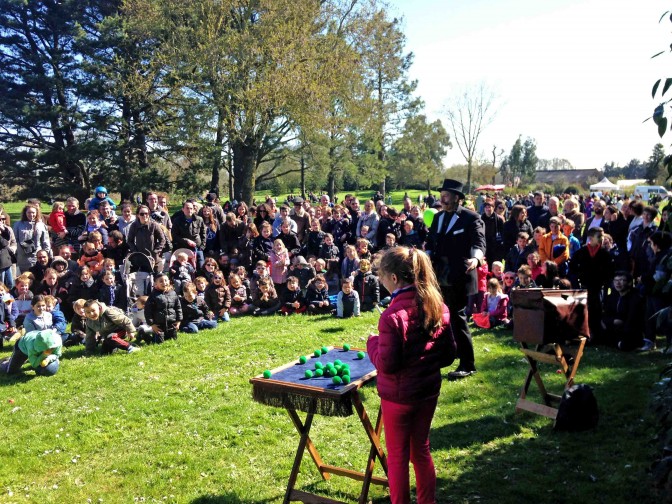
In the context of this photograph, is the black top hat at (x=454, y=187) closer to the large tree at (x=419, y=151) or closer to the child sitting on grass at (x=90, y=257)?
the child sitting on grass at (x=90, y=257)

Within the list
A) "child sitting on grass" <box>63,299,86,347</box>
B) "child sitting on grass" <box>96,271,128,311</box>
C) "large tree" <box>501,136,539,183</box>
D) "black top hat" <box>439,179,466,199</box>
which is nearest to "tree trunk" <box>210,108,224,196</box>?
"child sitting on grass" <box>96,271,128,311</box>

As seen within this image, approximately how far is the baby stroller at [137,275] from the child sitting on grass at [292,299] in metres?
2.47

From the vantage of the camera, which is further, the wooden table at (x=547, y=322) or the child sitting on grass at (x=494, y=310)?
the child sitting on grass at (x=494, y=310)

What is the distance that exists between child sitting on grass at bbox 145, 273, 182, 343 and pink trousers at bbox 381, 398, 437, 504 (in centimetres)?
614

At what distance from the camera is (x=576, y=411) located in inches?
196

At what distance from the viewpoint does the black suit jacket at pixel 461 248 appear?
6.04 meters

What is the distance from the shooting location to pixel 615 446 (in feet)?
15.3

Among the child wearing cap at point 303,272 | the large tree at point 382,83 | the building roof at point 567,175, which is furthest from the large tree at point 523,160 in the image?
the child wearing cap at point 303,272

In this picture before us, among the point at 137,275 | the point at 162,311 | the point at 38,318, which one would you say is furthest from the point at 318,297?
the point at 38,318

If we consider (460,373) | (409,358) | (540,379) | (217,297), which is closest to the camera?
(409,358)

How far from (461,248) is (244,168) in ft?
55.4

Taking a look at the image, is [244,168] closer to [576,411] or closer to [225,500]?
[576,411]

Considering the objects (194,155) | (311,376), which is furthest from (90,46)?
(311,376)

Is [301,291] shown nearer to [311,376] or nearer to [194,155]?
[311,376]
